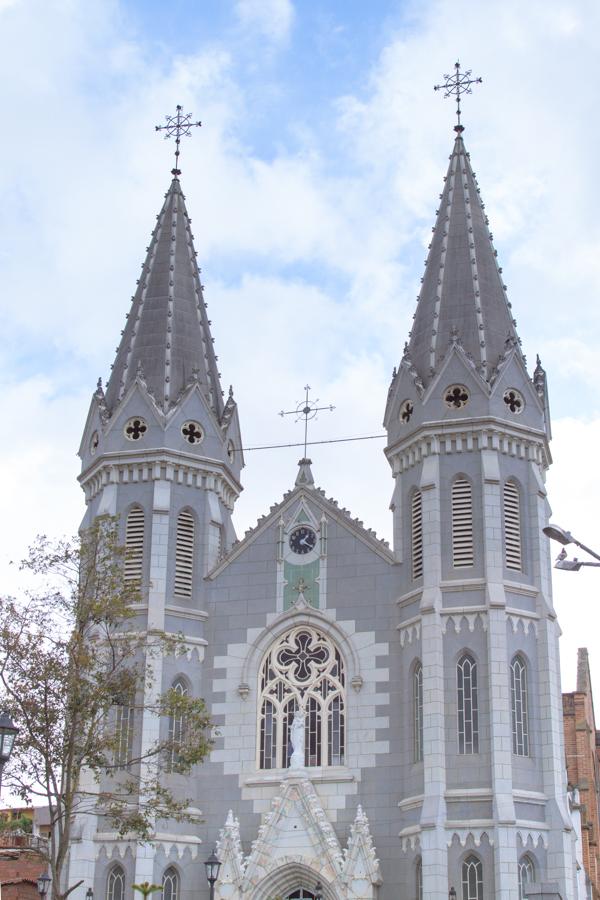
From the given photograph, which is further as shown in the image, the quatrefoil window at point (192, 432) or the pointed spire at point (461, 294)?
the quatrefoil window at point (192, 432)

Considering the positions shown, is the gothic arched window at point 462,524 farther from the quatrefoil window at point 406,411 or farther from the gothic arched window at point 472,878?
the gothic arched window at point 472,878

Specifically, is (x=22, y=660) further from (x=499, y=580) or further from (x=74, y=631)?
(x=499, y=580)

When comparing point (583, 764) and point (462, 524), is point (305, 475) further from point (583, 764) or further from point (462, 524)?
point (583, 764)

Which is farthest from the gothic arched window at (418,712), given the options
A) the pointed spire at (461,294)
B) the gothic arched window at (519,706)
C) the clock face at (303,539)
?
the pointed spire at (461,294)

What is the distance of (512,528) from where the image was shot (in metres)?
41.7

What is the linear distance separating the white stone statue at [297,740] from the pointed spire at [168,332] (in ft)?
36.7

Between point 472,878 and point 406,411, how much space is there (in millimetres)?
14323

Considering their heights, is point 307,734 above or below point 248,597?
below

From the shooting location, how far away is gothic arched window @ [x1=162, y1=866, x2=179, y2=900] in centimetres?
3978

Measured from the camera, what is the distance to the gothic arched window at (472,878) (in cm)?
3709

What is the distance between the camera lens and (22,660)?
29.7 metres

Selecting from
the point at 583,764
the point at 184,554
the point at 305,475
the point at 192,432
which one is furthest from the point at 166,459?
the point at 583,764

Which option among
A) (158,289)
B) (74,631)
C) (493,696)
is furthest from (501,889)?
(158,289)

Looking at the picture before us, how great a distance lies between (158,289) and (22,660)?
70.8 ft
